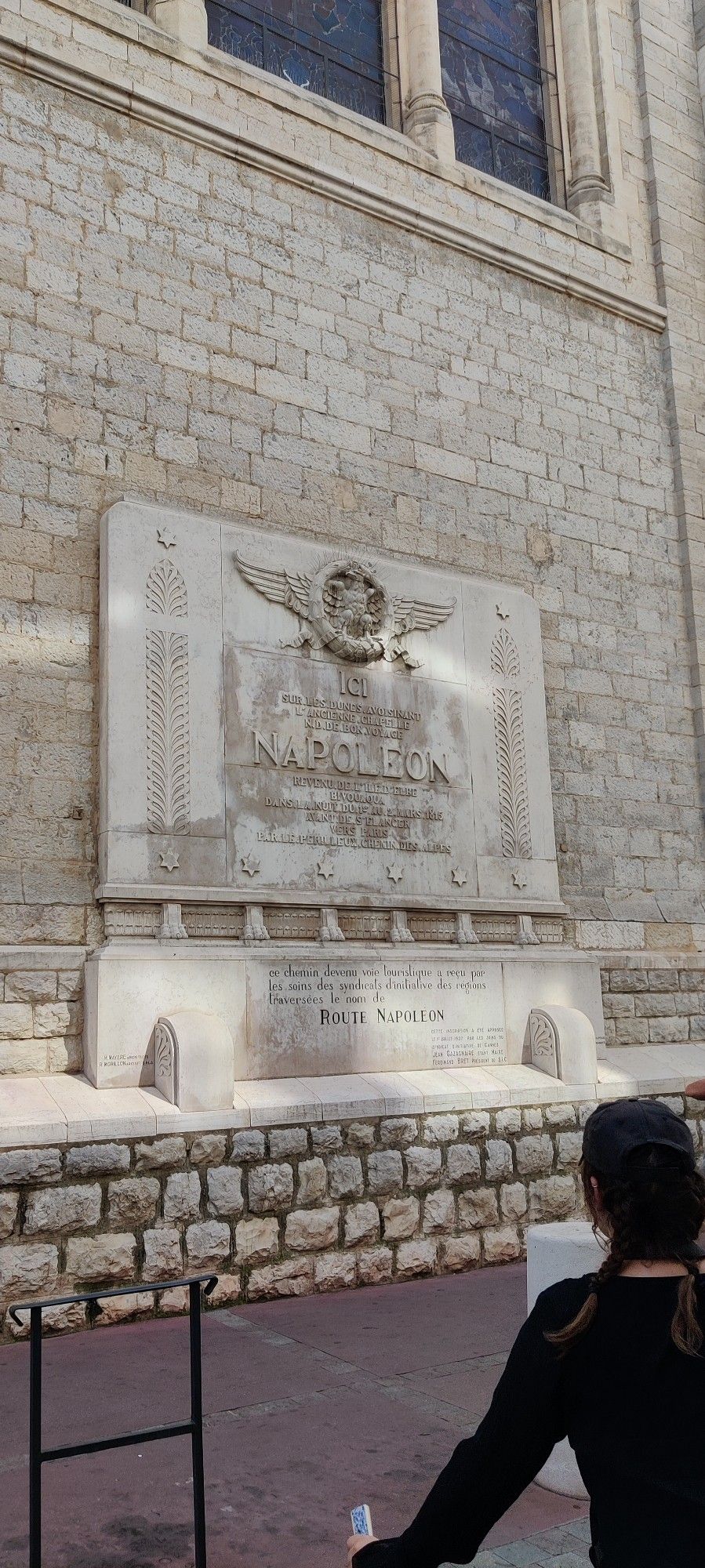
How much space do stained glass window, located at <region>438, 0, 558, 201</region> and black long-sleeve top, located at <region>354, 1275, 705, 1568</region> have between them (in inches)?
414

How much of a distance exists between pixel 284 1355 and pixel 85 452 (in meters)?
5.11

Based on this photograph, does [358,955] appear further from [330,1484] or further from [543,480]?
[543,480]

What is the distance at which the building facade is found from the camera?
265 inches

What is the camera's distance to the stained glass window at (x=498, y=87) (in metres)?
10.5

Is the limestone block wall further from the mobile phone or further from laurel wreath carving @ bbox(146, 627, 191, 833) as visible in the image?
the mobile phone

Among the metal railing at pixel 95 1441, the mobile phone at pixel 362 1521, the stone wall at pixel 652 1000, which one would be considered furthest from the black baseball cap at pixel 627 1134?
the stone wall at pixel 652 1000

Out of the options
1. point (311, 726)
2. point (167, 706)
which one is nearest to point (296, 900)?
point (311, 726)

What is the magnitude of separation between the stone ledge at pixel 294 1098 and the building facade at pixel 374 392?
4.4 inches

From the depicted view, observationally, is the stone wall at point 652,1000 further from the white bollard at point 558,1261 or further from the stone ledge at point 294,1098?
the white bollard at point 558,1261

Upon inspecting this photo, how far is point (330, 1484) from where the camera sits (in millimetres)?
3592

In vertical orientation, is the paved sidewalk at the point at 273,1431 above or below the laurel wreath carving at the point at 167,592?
below

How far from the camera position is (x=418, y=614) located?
27.3 feet

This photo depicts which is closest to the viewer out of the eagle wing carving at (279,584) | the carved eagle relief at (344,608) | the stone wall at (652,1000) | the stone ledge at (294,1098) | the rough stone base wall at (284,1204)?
the rough stone base wall at (284,1204)

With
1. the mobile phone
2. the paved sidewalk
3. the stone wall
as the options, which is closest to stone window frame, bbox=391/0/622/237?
A: the stone wall
